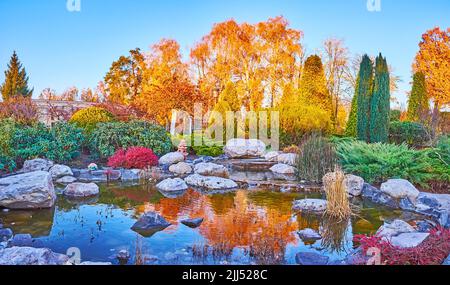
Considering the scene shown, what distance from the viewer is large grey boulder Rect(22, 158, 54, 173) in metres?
7.17

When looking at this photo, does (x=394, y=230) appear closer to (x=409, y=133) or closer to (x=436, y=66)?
(x=409, y=133)

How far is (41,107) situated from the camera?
11.2 metres

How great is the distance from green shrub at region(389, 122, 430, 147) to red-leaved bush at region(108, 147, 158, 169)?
21.8ft

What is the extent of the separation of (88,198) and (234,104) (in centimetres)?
806

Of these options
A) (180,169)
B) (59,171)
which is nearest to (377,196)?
(180,169)

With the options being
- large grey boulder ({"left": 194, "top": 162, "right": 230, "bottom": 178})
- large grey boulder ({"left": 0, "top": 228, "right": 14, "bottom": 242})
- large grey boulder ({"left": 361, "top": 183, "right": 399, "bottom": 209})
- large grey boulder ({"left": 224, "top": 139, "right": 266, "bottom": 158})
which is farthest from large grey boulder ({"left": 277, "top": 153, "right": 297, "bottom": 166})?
large grey boulder ({"left": 0, "top": 228, "right": 14, "bottom": 242})

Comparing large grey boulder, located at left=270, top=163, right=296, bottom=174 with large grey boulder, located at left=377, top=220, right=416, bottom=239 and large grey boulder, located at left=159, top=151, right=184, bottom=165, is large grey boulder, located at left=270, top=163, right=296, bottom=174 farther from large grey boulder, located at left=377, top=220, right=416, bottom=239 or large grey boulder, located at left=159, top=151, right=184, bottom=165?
large grey boulder, located at left=377, top=220, right=416, bottom=239

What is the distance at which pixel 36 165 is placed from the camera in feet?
23.9

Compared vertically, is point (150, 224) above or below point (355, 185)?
below

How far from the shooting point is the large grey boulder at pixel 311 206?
4711 millimetres

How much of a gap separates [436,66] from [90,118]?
32.6ft

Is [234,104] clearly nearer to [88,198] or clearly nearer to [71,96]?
[71,96]

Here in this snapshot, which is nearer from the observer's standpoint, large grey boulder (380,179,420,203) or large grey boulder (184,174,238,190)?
large grey boulder (380,179,420,203)

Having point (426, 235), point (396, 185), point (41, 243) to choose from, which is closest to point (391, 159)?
point (396, 185)
